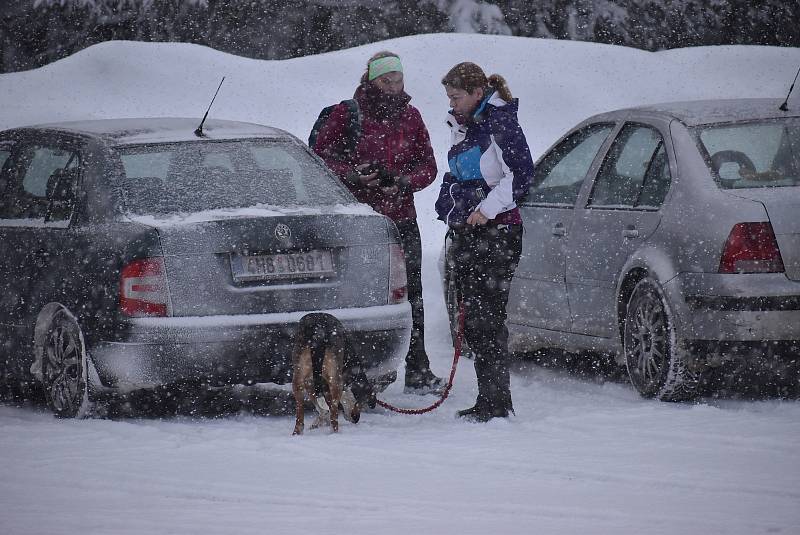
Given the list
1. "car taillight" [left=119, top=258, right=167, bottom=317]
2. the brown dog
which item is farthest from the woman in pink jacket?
"car taillight" [left=119, top=258, right=167, bottom=317]

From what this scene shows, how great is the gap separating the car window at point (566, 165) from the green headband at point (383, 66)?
1339 millimetres

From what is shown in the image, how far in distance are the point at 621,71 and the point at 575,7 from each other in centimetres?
911

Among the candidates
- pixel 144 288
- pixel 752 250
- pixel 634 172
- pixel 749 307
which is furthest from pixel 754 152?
pixel 144 288

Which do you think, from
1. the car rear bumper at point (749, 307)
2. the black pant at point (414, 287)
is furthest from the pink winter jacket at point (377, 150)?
the car rear bumper at point (749, 307)

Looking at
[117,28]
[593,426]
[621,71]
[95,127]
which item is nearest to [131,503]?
[593,426]

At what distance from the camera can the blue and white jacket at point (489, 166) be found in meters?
7.10

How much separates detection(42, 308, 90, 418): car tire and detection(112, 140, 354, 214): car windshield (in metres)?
0.69

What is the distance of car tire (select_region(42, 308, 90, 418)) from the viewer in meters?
7.16

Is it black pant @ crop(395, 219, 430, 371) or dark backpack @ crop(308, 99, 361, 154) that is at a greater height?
dark backpack @ crop(308, 99, 361, 154)

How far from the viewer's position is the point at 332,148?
841 centimetres

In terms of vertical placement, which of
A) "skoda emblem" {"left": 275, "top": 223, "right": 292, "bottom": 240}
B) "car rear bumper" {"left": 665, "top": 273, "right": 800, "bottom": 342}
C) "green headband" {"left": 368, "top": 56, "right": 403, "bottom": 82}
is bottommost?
"car rear bumper" {"left": 665, "top": 273, "right": 800, "bottom": 342}

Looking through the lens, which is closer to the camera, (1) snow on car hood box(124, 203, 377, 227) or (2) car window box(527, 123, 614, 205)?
(1) snow on car hood box(124, 203, 377, 227)

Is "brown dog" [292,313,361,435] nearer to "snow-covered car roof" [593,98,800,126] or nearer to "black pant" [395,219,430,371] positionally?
"black pant" [395,219,430,371]

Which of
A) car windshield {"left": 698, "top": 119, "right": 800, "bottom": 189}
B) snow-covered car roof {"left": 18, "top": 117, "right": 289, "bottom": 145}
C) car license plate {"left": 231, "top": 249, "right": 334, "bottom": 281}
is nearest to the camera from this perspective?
car license plate {"left": 231, "top": 249, "right": 334, "bottom": 281}
